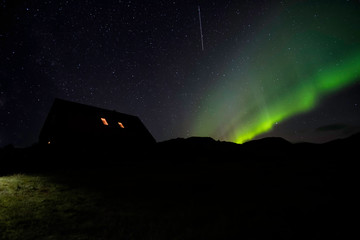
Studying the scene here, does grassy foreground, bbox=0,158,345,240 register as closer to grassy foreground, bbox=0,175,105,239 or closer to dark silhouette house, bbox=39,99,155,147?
grassy foreground, bbox=0,175,105,239

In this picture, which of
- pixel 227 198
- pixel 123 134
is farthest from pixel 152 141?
pixel 227 198

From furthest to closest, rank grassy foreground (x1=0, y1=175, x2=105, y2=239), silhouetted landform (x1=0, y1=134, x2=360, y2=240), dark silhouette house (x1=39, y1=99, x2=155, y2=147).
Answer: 1. dark silhouette house (x1=39, y1=99, x2=155, y2=147)
2. grassy foreground (x1=0, y1=175, x2=105, y2=239)
3. silhouetted landform (x1=0, y1=134, x2=360, y2=240)

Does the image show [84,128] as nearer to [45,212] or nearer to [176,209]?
[45,212]

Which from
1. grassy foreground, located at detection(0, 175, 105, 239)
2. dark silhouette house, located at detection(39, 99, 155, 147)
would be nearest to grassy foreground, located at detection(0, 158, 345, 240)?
grassy foreground, located at detection(0, 175, 105, 239)

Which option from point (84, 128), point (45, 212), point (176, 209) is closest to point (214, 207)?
point (176, 209)

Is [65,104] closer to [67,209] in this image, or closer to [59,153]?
[59,153]

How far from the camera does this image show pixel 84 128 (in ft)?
61.5

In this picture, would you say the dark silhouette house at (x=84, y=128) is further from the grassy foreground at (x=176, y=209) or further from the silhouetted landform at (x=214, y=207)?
the grassy foreground at (x=176, y=209)

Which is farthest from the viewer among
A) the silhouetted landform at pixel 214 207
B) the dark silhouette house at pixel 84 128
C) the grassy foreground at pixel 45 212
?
the dark silhouette house at pixel 84 128

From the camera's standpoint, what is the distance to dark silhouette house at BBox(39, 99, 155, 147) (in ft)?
59.1

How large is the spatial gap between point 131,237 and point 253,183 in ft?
21.6

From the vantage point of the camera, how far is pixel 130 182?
30.8 ft

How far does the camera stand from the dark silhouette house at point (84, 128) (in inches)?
709

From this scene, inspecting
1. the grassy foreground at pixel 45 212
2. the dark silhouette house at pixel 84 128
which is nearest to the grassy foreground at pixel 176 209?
the grassy foreground at pixel 45 212
